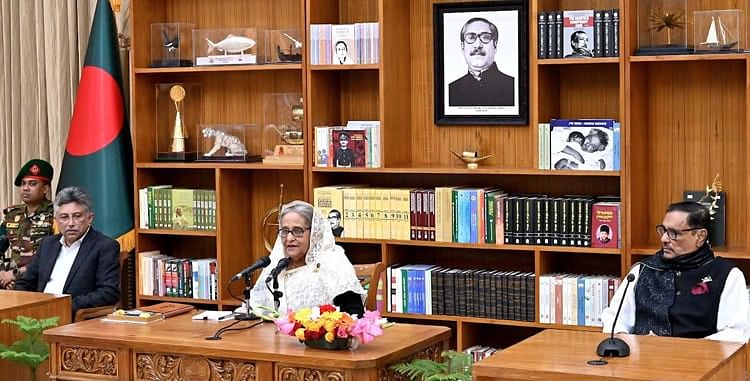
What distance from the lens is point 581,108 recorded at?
19.5 ft

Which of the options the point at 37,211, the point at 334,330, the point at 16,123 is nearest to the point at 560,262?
the point at 334,330

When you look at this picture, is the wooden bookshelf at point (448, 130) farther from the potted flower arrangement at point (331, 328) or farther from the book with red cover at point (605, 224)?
the potted flower arrangement at point (331, 328)

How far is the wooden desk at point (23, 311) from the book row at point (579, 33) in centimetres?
254

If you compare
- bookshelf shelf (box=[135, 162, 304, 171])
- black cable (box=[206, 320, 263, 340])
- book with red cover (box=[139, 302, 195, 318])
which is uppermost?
bookshelf shelf (box=[135, 162, 304, 171])

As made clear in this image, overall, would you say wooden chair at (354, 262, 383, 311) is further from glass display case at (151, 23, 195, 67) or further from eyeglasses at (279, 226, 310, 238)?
glass display case at (151, 23, 195, 67)

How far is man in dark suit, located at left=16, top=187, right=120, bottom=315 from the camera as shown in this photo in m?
5.95

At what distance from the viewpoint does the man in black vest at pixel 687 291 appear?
4703 mm

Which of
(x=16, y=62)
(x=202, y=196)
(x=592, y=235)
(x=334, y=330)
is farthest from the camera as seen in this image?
(x=16, y=62)

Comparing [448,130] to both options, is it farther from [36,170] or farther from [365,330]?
[36,170]

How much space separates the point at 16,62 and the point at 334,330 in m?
4.09

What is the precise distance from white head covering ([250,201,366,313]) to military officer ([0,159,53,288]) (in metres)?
2.33

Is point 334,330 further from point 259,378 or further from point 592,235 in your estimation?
point 592,235

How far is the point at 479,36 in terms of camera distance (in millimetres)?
6102

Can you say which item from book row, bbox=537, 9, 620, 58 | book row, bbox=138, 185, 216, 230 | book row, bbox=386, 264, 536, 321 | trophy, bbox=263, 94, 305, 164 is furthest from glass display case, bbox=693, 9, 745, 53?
book row, bbox=138, 185, 216, 230
